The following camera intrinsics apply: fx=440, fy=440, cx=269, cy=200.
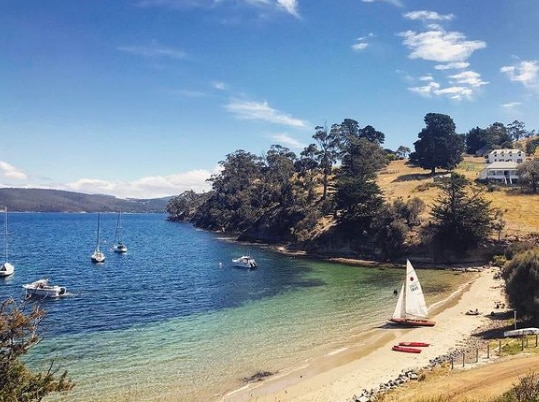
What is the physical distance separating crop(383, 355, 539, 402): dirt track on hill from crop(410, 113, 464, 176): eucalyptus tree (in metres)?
109

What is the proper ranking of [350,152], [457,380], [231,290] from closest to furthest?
[457,380] → [231,290] → [350,152]

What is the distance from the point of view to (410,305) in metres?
40.2

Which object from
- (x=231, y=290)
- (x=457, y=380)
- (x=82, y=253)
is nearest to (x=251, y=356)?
(x=457, y=380)

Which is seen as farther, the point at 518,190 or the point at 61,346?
the point at 518,190

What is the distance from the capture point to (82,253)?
98188 mm

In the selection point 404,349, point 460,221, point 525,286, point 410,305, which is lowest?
point 404,349

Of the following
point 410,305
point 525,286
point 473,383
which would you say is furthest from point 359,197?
point 473,383

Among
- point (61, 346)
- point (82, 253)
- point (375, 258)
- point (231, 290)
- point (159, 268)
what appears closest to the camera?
point (61, 346)

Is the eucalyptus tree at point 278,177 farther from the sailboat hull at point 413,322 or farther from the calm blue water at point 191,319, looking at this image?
the sailboat hull at point 413,322

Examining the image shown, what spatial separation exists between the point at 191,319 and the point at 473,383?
26.6 meters

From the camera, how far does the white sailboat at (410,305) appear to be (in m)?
39.6

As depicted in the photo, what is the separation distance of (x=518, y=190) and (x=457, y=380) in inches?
3589

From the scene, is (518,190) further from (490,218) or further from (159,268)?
(159,268)

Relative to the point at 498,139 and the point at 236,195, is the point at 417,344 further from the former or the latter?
the point at 498,139
